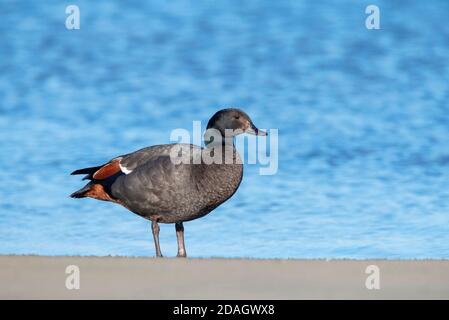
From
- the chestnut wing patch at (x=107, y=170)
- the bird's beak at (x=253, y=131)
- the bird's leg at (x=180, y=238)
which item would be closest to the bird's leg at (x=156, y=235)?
the bird's leg at (x=180, y=238)

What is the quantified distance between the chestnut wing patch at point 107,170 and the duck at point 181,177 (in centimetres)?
1

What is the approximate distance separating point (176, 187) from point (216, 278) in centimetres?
216

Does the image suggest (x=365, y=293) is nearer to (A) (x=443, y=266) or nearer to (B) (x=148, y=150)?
(A) (x=443, y=266)

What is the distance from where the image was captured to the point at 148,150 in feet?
35.6

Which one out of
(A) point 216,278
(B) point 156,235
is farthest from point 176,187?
(A) point 216,278

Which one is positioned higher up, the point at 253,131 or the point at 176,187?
the point at 253,131

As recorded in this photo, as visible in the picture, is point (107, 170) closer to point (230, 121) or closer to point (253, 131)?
point (230, 121)

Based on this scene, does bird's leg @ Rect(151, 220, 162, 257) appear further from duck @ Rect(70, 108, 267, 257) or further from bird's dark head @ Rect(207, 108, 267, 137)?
bird's dark head @ Rect(207, 108, 267, 137)

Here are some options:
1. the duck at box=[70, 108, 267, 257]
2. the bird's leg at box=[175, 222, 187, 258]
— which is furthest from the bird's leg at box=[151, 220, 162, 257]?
→ the bird's leg at box=[175, 222, 187, 258]

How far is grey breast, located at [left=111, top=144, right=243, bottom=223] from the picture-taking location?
1018cm

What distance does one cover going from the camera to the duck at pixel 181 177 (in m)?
10.2

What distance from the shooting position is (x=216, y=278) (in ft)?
26.8

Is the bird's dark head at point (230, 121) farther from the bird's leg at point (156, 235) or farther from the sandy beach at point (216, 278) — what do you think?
the sandy beach at point (216, 278)
